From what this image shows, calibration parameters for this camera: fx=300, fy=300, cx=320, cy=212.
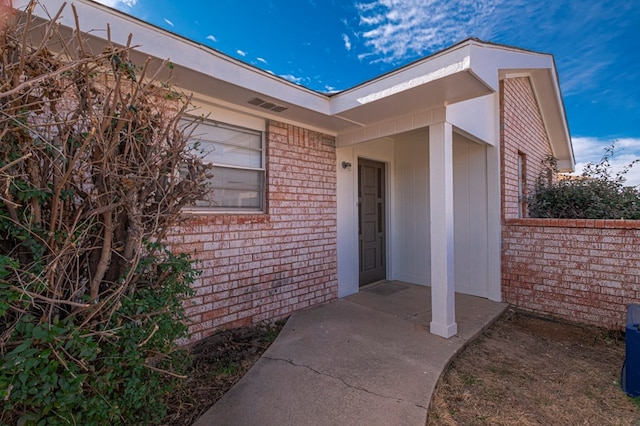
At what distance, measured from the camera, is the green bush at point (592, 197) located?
18.2 feet

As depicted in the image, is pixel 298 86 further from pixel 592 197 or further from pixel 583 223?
pixel 592 197

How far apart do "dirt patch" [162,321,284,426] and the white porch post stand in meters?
2.06

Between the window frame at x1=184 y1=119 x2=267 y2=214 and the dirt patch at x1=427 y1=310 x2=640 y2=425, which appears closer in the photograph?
the dirt patch at x1=427 y1=310 x2=640 y2=425

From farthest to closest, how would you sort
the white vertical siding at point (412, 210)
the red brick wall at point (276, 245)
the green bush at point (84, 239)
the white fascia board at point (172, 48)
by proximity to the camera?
1. the white vertical siding at point (412, 210)
2. the red brick wall at point (276, 245)
3. the white fascia board at point (172, 48)
4. the green bush at point (84, 239)

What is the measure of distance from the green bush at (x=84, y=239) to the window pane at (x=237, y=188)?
1640mm

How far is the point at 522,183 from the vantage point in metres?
6.56

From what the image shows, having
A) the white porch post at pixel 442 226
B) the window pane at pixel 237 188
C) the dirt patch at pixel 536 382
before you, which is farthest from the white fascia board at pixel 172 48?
the dirt patch at pixel 536 382

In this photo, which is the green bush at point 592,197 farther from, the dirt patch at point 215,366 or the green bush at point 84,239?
the green bush at point 84,239

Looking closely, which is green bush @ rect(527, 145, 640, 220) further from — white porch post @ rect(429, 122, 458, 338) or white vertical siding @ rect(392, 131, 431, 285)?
white porch post @ rect(429, 122, 458, 338)

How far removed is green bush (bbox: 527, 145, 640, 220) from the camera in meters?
5.56

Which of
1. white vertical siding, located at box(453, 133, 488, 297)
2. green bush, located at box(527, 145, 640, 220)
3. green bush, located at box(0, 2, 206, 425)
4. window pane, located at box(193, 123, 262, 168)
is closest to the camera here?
green bush, located at box(0, 2, 206, 425)

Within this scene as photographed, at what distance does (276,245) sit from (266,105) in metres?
1.85

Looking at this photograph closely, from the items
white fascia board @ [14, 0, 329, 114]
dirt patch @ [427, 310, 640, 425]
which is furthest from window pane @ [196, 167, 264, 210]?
dirt patch @ [427, 310, 640, 425]

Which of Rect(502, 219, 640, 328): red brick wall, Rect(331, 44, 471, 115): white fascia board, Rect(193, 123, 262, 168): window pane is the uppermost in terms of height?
Rect(331, 44, 471, 115): white fascia board
